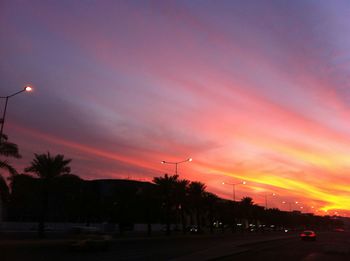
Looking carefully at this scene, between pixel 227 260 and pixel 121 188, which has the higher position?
pixel 121 188

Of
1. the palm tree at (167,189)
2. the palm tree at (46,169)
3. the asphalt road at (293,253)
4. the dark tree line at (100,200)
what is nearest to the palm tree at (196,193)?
the dark tree line at (100,200)

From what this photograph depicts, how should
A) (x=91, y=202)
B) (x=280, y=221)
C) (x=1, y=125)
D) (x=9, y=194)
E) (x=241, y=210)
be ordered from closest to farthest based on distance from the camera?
(x=1, y=125) < (x=9, y=194) < (x=91, y=202) < (x=241, y=210) < (x=280, y=221)

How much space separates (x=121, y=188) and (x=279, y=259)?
A: 190 ft

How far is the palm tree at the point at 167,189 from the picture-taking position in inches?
3135

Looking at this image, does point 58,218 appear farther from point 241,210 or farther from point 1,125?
point 1,125

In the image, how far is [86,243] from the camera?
34.7 m

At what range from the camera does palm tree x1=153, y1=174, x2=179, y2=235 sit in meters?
79.6

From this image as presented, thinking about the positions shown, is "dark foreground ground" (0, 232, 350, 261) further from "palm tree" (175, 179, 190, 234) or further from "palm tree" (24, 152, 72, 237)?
"palm tree" (175, 179, 190, 234)

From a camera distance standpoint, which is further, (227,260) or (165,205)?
(165,205)

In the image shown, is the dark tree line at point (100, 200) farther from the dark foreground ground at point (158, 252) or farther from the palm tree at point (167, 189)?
the dark foreground ground at point (158, 252)

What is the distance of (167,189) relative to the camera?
79.6m

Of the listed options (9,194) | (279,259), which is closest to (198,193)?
(9,194)

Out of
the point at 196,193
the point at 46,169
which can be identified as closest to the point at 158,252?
the point at 46,169

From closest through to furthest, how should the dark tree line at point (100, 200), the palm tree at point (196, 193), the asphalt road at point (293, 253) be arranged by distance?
the asphalt road at point (293, 253), the dark tree line at point (100, 200), the palm tree at point (196, 193)
